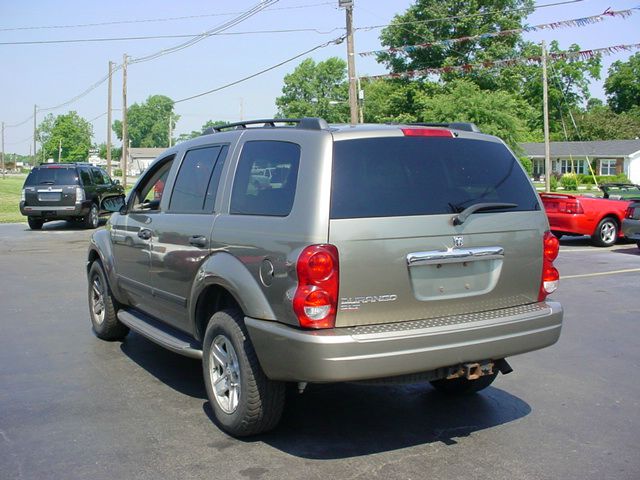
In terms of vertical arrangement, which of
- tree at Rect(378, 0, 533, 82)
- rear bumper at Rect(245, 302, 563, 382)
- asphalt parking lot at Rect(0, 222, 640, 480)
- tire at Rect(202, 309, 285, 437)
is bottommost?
asphalt parking lot at Rect(0, 222, 640, 480)

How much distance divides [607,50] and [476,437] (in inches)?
822

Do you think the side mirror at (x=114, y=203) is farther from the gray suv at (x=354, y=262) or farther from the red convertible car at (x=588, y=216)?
the red convertible car at (x=588, y=216)

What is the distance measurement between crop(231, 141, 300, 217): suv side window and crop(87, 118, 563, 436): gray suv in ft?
0.04

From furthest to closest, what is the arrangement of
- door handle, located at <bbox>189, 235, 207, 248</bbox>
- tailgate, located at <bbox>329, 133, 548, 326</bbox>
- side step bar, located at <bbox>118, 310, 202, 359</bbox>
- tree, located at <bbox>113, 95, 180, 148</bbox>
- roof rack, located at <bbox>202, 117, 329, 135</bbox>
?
tree, located at <bbox>113, 95, 180, 148</bbox> < side step bar, located at <bbox>118, 310, 202, 359</bbox> < door handle, located at <bbox>189, 235, 207, 248</bbox> < roof rack, located at <bbox>202, 117, 329, 135</bbox> < tailgate, located at <bbox>329, 133, 548, 326</bbox>

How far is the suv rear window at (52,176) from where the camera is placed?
1994cm

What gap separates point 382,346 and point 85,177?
60.3 feet

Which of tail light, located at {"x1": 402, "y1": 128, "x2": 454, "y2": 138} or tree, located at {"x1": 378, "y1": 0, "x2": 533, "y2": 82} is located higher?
tree, located at {"x1": 378, "y1": 0, "x2": 533, "y2": 82}

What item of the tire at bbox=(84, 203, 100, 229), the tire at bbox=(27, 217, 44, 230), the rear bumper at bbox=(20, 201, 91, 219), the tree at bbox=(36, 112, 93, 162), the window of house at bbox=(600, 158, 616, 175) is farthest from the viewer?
the tree at bbox=(36, 112, 93, 162)

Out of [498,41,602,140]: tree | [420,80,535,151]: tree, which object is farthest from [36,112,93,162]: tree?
[420,80,535,151]: tree

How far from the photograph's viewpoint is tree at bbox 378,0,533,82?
55719 mm

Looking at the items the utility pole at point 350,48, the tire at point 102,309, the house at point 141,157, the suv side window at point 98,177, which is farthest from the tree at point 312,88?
the tire at point 102,309

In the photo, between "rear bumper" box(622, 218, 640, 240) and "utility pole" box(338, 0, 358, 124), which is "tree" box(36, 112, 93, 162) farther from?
"rear bumper" box(622, 218, 640, 240)

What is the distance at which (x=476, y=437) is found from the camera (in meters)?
4.48

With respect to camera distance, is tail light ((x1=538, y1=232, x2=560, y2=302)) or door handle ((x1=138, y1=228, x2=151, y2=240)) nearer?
tail light ((x1=538, y1=232, x2=560, y2=302))
